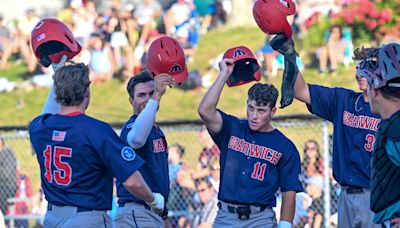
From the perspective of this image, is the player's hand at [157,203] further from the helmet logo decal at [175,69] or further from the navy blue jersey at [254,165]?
the helmet logo decal at [175,69]

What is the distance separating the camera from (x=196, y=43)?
21.5 metres

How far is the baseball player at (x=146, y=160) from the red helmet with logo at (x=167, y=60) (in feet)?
0.51

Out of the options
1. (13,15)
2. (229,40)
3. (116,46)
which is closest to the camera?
(116,46)

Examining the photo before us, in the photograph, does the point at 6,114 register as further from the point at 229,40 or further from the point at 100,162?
the point at 100,162

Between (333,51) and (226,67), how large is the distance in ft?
39.5

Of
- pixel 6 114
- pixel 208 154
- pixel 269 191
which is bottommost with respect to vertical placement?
pixel 6 114

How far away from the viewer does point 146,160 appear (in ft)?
23.7

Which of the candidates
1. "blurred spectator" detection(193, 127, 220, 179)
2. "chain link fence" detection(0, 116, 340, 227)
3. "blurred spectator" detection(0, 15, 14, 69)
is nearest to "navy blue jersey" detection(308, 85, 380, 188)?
"chain link fence" detection(0, 116, 340, 227)

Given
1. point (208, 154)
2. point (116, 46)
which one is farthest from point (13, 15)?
point (208, 154)

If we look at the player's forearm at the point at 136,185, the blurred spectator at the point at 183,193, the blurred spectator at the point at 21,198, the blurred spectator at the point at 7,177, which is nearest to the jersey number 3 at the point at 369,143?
the player's forearm at the point at 136,185

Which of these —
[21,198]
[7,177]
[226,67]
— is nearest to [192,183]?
[21,198]

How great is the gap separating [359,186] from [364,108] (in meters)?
0.64

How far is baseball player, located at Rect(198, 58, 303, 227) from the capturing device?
24.1 ft

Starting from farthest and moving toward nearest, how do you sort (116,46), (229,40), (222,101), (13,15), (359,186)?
(13,15) → (229,40) → (116,46) → (222,101) → (359,186)
